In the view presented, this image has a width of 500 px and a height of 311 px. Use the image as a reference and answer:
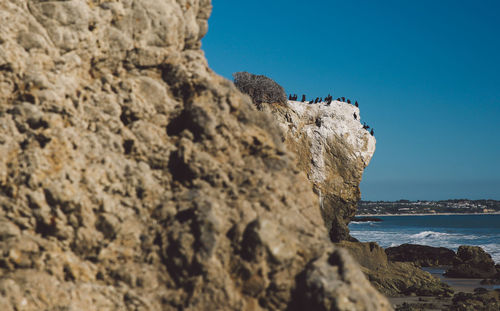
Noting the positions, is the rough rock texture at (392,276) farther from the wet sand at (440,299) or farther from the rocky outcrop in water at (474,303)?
the rocky outcrop in water at (474,303)

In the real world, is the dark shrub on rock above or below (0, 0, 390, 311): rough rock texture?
above

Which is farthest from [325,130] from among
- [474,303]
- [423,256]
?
[474,303]

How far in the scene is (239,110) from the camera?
4938mm

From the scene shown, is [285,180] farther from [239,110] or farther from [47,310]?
[47,310]

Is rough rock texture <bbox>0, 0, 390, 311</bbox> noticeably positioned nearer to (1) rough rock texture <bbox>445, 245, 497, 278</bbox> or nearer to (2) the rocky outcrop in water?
(2) the rocky outcrop in water

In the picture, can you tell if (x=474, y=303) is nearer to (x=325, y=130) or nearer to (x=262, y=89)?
(x=325, y=130)

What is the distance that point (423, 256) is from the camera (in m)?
32.2

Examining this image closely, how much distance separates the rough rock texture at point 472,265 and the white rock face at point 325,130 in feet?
25.0

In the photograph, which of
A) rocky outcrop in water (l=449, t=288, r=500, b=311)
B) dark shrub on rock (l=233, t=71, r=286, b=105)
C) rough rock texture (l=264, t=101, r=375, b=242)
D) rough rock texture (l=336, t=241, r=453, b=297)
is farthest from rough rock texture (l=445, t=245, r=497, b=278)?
dark shrub on rock (l=233, t=71, r=286, b=105)

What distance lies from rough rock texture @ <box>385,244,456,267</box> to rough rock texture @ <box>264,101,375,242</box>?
649 centimetres

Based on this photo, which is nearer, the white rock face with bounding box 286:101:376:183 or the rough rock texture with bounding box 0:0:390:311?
the rough rock texture with bounding box 0:0:390:311

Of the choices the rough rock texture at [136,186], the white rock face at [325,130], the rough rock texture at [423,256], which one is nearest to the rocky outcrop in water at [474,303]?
the white rock face at [325,130]

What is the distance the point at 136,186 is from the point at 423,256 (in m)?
31.2

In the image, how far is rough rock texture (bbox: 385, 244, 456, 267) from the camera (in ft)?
101
